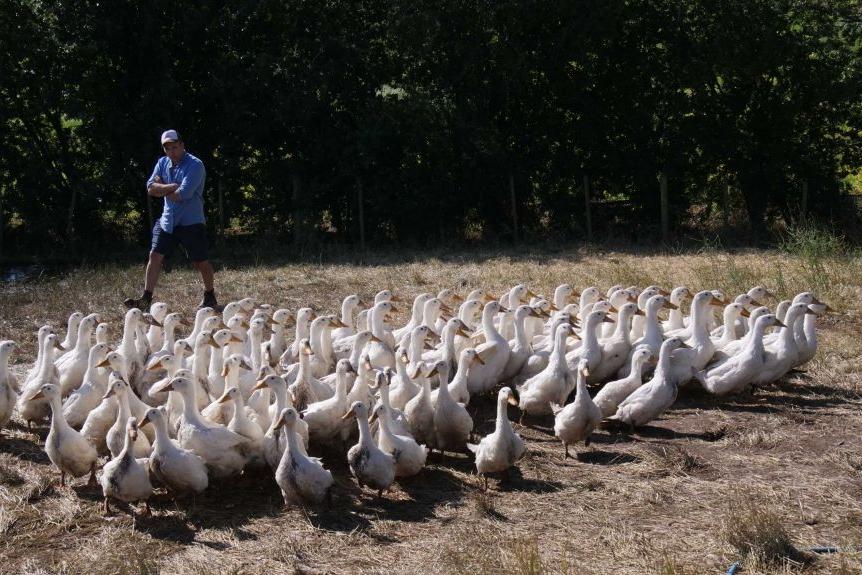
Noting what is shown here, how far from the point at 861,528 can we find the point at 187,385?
12.0ft

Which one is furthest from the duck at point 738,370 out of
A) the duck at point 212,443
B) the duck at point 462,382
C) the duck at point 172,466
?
the duck at point 172,466

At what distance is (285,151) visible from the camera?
1558cm

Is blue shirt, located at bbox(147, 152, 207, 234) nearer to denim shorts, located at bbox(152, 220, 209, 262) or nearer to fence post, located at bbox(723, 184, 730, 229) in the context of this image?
denim shorts, located at bbox(152, 220, 209, 262)

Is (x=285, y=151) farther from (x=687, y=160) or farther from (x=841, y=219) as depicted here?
(x=841, y=219)

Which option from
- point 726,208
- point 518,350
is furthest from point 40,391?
point 726,208

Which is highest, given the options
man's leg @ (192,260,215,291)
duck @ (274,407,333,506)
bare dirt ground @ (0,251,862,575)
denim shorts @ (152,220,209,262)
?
denim shorts @ (152,220,209,262)

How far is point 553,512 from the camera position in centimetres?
529

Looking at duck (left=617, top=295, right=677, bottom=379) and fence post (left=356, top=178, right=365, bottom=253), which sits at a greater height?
fence post (left=356, top=178, right=365, bottom=253)

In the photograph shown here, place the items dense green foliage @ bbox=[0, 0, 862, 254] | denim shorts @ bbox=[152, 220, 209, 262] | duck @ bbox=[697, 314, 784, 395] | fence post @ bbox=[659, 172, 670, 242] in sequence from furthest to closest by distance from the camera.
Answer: fence post @ bbox=[659, 172, 670, 242]
dense green foliage @ bbox=[0, 0, 862, 254]
denim shorts @ bbox=[152, 220, 209, 262]
duck @ bbox=[697, 314, 784, 395]

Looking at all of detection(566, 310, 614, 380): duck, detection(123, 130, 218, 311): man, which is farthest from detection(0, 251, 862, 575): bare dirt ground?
detection(123, 130, 218, 311): man

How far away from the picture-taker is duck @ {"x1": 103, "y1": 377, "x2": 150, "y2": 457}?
5.67 metres

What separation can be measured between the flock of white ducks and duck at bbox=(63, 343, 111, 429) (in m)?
0.01

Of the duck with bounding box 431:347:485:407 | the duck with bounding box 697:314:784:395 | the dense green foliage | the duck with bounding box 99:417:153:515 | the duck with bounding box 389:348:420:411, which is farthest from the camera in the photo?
the dense green foliage

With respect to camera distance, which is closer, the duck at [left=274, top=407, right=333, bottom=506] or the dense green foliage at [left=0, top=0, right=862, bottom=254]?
the duck at [left=274, top=407, right=333, bottom=506]
